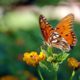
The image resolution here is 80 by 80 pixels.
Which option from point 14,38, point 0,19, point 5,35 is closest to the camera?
point 0,19

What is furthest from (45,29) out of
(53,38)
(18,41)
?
(18,41)

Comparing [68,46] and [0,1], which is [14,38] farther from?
[68,46]

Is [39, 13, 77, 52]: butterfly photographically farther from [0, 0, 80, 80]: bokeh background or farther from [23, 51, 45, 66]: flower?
[0, 0, 80, 80]: bokeh background

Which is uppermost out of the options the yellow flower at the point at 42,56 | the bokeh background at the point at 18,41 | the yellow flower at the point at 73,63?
the yellow flower at the point at 42,56

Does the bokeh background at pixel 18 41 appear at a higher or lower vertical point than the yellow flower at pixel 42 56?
lower

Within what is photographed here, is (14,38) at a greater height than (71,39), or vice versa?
(71,39)

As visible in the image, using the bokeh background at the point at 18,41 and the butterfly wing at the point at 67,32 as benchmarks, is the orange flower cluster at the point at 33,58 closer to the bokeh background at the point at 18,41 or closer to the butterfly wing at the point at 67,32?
the butterfly wing at the point at 67,32

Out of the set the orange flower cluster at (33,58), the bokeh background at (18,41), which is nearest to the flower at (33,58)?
the orange flower cluster at (33,58)

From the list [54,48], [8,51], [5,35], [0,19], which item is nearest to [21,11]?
[5,35]
